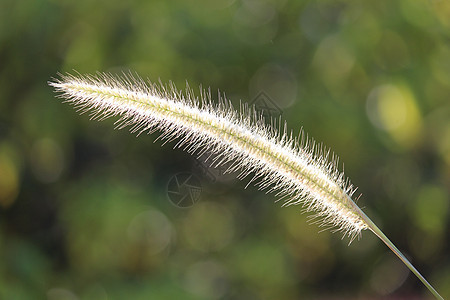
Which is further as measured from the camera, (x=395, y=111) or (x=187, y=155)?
(x=187, y=155)

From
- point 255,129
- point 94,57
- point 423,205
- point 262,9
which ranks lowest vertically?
point 255,129

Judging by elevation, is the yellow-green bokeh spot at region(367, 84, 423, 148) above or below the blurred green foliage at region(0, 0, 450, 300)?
above

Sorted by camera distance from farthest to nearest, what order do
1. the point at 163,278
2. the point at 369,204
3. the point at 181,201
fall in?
the point at 369,204 → the point at 181,201 → the point at 163,278

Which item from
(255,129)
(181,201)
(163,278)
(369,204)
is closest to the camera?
(255,129)

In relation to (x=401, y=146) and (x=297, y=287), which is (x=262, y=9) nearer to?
(x=401, y=146)

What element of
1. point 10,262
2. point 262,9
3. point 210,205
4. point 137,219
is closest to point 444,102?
point 262,9

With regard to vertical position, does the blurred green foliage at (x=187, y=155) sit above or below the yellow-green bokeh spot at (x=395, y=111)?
below

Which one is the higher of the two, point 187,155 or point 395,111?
point 395,111

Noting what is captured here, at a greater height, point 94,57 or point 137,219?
point 94,57
